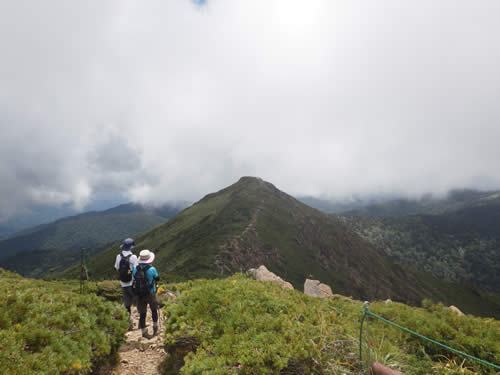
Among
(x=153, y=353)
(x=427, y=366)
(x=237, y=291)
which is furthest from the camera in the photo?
(x=237, y=291)

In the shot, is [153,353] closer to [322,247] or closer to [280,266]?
[280,266]

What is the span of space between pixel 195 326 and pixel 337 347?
4694 millimetres

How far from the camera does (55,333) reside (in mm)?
6848

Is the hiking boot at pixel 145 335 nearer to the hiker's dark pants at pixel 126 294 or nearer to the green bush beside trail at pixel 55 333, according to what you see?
the green bush beside trail at pixel 55 333

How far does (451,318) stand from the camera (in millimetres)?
10562

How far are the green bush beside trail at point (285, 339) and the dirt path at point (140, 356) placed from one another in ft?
2.62

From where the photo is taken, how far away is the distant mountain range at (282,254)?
343 ft

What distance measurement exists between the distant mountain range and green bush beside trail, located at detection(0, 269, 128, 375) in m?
76.2

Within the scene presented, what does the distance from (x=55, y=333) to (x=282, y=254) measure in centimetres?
13110

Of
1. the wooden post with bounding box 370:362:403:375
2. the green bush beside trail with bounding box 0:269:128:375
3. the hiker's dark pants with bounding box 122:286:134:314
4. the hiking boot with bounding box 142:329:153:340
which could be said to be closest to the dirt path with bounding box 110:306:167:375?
the hiking boot with bounding box 142:329:153:340

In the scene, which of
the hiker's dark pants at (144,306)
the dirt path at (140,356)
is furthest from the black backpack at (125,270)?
the dirt path at (140,356)

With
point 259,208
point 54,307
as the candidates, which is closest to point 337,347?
point 54,307

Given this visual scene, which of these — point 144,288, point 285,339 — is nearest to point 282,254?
point 144,288

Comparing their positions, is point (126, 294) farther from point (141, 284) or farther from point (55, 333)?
point (55, 333)
